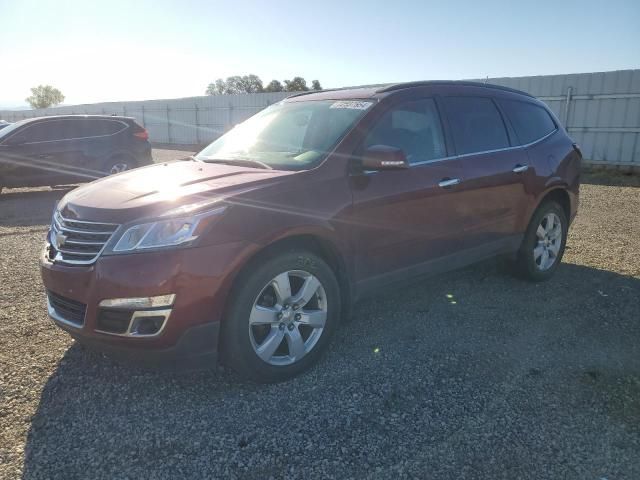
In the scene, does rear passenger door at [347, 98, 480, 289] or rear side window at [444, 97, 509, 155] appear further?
rear side window at [444, 97, 509, 155]

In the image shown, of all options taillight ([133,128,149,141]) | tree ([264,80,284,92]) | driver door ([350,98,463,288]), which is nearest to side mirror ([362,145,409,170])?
driver door ([350,98,463,288])

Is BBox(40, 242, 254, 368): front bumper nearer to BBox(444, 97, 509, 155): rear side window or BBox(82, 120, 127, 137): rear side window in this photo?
BBox(444, 97, 509, 155): rear side window

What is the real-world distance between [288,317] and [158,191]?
110 centimetres

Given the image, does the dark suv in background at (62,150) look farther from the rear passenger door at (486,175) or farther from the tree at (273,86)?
the tree at (273,86)

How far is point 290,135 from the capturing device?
3857 mm

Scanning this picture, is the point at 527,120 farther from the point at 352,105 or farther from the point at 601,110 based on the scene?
the point at 601,110

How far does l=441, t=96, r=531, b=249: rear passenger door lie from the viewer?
4098mm

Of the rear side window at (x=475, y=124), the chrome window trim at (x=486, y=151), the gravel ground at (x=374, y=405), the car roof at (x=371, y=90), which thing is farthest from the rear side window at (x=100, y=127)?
the chrome window trim at (x=486, y=151)

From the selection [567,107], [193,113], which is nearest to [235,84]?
[193,113]

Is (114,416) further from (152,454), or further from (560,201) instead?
(560,201)

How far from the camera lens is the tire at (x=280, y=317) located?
2.82 metres

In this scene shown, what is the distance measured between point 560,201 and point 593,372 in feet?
8.07

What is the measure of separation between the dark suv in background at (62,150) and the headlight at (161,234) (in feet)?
29.2

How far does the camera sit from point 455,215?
13.2 ft
